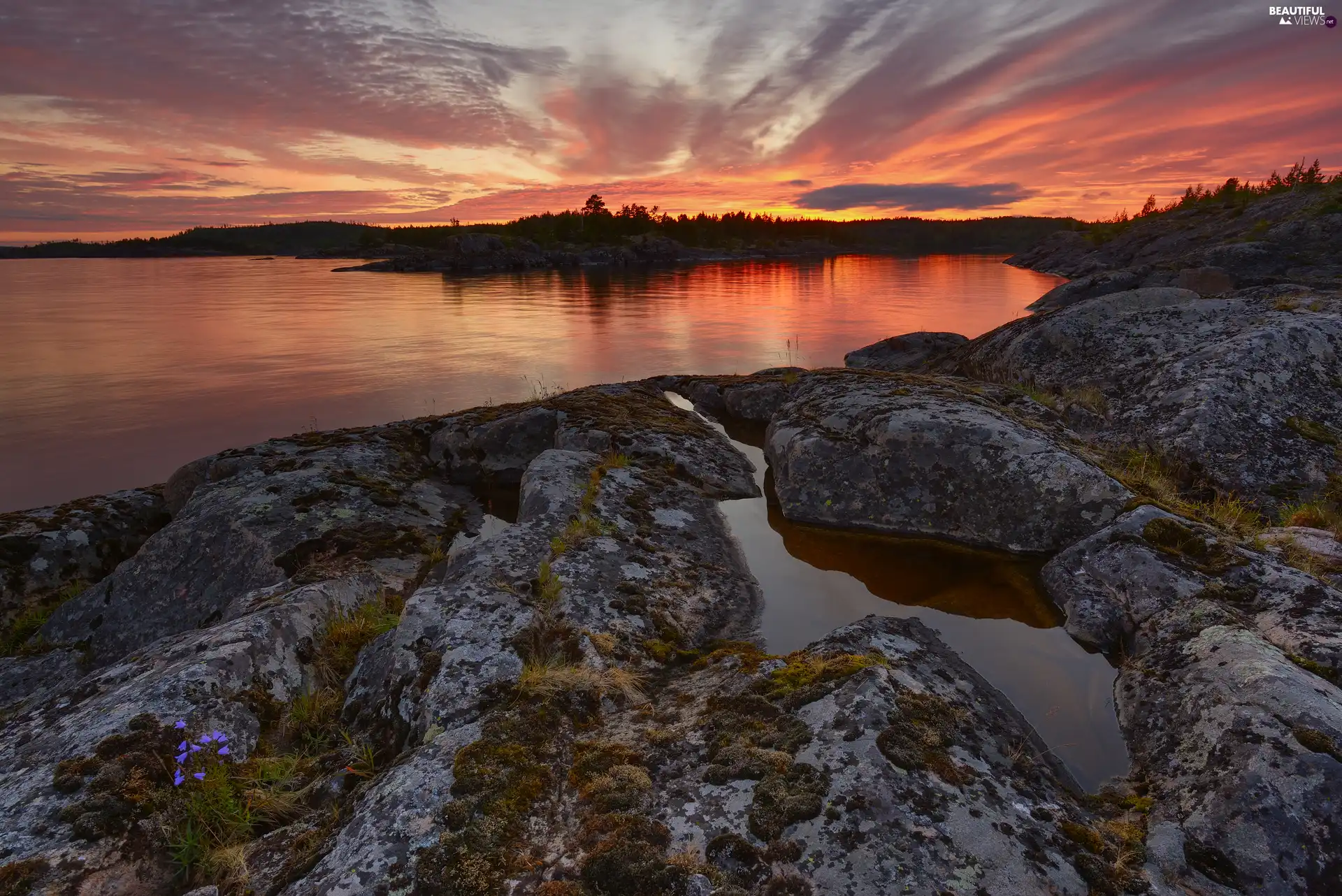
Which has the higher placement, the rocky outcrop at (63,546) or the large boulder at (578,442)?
the large boulder at (578,442)

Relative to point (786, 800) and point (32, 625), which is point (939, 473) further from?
point (32, 625)

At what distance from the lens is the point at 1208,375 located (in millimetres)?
11344

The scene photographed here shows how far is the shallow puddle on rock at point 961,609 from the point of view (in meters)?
5.42

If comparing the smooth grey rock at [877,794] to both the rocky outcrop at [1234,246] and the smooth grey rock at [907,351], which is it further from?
the rocky outcrop at [1234,246]

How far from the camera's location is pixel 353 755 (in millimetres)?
4664

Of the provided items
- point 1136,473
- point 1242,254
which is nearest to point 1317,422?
point 1136,473

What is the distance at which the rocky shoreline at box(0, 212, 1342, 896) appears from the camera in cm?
364

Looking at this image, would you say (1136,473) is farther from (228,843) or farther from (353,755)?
(228,843)

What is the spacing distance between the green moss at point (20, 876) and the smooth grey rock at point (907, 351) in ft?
68.1

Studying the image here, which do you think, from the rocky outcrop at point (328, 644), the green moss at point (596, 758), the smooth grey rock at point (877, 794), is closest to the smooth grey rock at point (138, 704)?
the rocky outcrop at point (328, 644)

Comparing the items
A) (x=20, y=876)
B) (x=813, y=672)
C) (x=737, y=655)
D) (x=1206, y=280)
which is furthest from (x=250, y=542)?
(x=1206, y=280)

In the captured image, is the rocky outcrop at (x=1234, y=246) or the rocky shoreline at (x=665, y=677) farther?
the rocky outcrop at (x=1234, y=246)

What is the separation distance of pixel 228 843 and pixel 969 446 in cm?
941

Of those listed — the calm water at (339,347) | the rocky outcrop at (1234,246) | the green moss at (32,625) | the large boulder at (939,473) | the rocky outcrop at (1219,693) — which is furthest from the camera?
the rocky outcrop at (1234,246)
